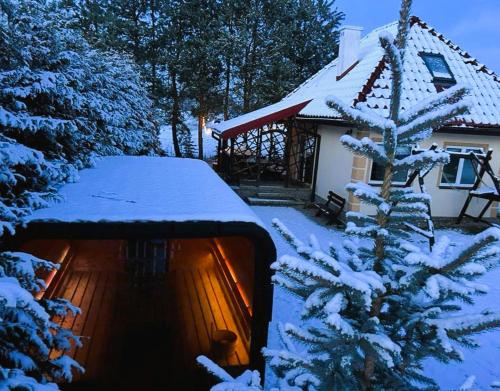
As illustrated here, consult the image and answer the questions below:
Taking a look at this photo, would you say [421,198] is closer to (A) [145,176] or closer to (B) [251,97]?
(A) [145,176]

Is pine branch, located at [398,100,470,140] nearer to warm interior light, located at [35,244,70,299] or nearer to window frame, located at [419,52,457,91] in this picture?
warm interior light, located at [35,244,70,299]

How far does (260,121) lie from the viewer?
14234 mm

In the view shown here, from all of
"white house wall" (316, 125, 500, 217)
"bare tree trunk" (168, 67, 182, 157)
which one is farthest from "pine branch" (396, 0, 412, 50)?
"bare tree trunk" (168, 67, 182, 157)

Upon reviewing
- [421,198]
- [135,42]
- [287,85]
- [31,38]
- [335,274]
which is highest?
[135,42]

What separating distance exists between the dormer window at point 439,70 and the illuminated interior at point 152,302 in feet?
30.1

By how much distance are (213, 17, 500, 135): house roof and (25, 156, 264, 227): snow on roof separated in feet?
22.5

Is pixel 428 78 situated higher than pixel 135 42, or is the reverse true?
pixel 135 42

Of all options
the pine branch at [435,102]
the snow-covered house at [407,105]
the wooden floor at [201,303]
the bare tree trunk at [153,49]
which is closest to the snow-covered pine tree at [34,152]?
the wooden floor at [201,303]

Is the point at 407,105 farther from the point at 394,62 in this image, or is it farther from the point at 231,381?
the point at 231,381

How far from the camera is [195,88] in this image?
24.1 meters

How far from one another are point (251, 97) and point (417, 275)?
2358cm

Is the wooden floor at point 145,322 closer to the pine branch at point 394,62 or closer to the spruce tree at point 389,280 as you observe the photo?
the spruce tree at point 389,280

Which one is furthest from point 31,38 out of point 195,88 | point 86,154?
point 195,88

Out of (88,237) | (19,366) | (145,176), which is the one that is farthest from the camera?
(145,176)
